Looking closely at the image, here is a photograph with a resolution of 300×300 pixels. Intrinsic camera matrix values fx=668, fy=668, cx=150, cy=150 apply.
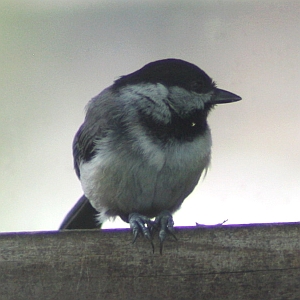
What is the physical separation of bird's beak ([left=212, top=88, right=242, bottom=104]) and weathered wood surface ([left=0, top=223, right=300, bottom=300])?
56 cm

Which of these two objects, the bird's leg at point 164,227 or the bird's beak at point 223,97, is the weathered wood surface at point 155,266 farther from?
the bird's beak at point 223,97

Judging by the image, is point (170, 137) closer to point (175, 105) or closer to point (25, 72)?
point (175, 105)

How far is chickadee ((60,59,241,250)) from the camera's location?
2.01 m

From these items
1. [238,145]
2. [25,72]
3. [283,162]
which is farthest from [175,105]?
[25,72]

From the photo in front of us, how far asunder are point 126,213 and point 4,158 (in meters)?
0.45

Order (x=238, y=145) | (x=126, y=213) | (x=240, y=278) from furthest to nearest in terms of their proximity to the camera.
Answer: (x=126, y=213) < (x=238, y=145) < (x=240, y=278)

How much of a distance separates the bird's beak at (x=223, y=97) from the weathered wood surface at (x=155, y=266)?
560 millimetres

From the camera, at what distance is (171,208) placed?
7.40ft

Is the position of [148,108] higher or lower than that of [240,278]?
higher

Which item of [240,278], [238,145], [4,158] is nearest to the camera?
[240,278]

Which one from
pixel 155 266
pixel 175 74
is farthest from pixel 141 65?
pixel 155 266

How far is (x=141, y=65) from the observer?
2.17m

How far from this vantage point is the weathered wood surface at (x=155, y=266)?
1536mm

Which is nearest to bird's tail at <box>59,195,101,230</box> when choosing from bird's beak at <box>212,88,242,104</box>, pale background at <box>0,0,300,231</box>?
pale background at <box>0,0,300,231</box>
